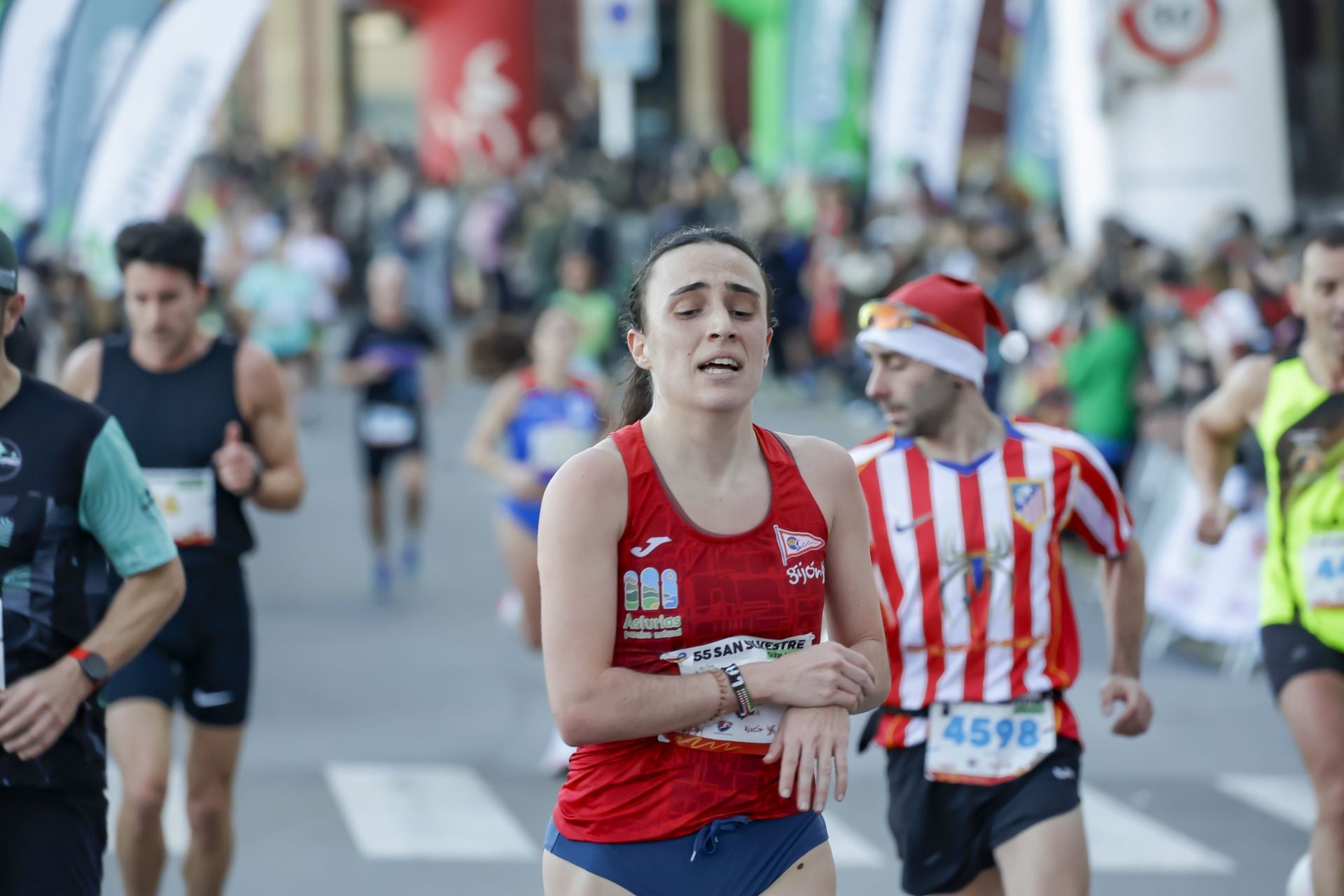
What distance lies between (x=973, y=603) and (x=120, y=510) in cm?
203

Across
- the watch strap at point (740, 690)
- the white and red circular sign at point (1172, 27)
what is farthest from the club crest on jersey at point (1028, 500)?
the white and red circular sign at point (1172, 27)

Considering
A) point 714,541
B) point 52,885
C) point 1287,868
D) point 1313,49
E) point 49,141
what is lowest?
point 1287,868

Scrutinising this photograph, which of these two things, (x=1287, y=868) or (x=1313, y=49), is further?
(x=1313, y=49)

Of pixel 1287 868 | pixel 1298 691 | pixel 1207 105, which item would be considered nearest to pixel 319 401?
pixel 1207 105

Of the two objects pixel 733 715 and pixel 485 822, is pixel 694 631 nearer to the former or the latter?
pixel 733 715

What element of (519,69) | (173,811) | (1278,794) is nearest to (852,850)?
(1278,794)

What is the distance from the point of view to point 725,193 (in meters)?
22.0

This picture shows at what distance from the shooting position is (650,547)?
3287mm

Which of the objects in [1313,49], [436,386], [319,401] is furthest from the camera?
[1313,49]

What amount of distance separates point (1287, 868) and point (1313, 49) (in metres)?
23.1

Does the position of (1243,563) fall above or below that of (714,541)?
below

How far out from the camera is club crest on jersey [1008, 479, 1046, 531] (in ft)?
15.3

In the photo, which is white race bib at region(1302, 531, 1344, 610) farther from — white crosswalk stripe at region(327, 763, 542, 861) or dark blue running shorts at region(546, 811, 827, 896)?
white crosswalk stripe at region(327, 763, 542, 861)

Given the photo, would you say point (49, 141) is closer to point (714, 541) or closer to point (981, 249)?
point (714, 541)
